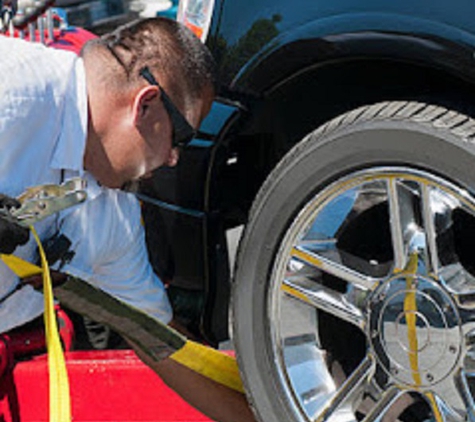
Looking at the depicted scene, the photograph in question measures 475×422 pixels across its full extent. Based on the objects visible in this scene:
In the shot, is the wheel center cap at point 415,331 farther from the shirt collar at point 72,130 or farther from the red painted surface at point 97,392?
the shirt collar at point 72,130

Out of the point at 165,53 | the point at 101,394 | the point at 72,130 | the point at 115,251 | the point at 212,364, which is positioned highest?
the point at 165,53

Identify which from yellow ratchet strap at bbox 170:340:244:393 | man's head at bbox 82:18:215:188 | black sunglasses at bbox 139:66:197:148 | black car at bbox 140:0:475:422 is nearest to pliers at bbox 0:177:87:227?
man's head at bbox 82:18:215:188

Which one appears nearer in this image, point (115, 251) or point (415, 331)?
point (415, 331)

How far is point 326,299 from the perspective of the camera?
95.9 inches

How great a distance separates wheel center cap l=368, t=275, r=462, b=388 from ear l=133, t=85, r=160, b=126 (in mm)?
631

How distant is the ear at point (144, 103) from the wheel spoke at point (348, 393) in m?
0.73

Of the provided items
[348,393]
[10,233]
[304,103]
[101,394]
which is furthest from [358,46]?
[101,394]

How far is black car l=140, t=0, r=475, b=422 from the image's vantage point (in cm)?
223

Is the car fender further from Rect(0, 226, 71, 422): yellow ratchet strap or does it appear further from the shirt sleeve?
Rect(0, 226, 71, 422): yellow ratchet strap

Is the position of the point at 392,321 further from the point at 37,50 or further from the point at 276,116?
the point at 37,50

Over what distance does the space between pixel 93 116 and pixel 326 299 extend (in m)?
0.68

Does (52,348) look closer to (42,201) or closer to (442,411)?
(42,201)

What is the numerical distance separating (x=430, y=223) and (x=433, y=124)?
22 centimetres

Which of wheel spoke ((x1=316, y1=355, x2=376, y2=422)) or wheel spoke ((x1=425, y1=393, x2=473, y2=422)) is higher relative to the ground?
wheel spoke ((x1=425, y1=393, x2=473, y2=422))
